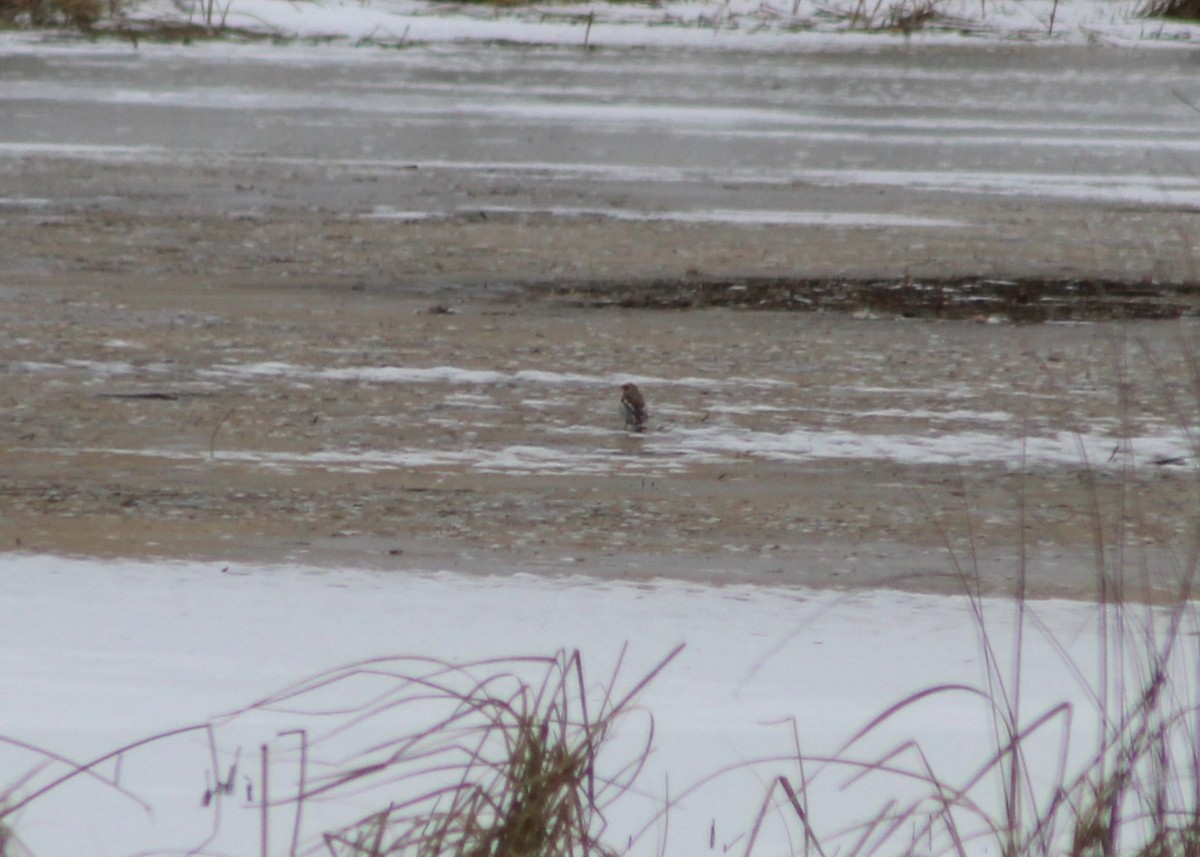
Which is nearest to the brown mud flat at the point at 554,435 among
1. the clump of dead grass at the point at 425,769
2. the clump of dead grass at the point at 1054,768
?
the clump of dead grass at the point at 1054,768

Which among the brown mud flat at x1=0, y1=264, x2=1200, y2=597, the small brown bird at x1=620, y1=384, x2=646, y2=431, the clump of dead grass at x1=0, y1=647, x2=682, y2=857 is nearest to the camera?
the clump of dead grass at x1=0, y1=647, x2=682, y2=857

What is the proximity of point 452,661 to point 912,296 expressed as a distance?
4.33 metres

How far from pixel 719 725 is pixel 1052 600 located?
1.15 metres

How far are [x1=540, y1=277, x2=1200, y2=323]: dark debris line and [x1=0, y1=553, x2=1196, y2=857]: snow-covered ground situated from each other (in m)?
3.21

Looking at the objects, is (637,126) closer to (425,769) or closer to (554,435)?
(554,435)

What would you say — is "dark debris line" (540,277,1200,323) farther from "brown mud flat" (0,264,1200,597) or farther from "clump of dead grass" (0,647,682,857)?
"clump of dead grass" (0,647,682,857)

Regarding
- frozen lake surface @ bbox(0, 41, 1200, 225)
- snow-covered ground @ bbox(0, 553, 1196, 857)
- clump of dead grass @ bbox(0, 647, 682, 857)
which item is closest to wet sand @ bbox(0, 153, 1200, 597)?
snow-covered ground @ bbox(0, 553, 1196, 857)

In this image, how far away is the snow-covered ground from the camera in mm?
3025

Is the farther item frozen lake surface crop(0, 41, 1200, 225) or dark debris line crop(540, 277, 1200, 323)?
frozen lake surface crop(0, 41, 1200, 225)

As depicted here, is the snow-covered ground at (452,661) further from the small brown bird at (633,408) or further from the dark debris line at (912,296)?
the dark debris line at (912,296)

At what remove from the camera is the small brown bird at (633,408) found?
5.64 m

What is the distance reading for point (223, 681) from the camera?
12.0 ft

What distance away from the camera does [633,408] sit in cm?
565

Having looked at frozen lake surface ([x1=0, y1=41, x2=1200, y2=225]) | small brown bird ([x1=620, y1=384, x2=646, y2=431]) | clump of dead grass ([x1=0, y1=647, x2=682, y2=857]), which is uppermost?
clump of dead grass ([x1=0, y1=647, x2=682, y2=857])
